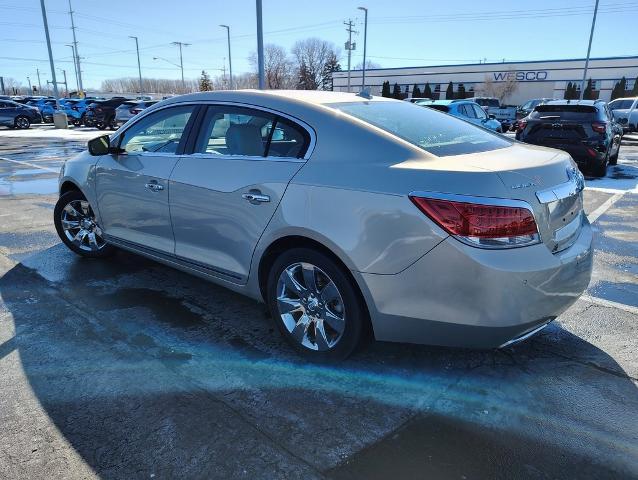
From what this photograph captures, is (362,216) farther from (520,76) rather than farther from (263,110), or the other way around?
(520,76)

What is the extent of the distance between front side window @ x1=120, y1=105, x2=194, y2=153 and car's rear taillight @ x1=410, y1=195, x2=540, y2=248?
229 cm

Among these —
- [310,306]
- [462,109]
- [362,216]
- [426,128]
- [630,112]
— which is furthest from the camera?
→ [630,112]

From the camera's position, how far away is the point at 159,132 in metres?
4.14

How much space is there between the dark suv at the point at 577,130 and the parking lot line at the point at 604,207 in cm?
195

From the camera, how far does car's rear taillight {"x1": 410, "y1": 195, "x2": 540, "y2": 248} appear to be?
2.37m

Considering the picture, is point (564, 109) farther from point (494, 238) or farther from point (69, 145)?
point (69, 145)

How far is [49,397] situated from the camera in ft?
9.13

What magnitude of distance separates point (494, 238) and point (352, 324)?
3.16ft

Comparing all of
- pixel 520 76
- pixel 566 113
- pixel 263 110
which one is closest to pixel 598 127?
pixel 566 113

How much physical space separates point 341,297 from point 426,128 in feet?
4.22

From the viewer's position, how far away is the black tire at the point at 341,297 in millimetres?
2828

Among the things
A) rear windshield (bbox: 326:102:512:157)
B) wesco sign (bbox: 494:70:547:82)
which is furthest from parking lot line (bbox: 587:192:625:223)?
wesco sign (bbox: 494:70:547:82)

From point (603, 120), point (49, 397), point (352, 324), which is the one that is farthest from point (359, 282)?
point (603, 120)

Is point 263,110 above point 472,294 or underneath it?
above
